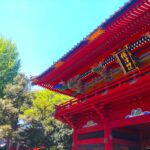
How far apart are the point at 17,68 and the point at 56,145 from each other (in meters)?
15.2

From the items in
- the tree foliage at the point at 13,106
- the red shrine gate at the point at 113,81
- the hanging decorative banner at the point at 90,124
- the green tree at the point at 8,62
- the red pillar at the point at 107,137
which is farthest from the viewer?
the green tree at the point at 8,62

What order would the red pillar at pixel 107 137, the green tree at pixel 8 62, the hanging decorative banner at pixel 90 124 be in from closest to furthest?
1. the red pillar at pixel 107 137
2. the hanging decorative banner at pixel 90 124
3. the green tree at pixel 8 62

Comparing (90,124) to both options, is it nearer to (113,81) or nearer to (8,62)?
(113,81)

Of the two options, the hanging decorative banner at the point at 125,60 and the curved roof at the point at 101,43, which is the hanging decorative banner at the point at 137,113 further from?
the curved roof at the point at 101,43

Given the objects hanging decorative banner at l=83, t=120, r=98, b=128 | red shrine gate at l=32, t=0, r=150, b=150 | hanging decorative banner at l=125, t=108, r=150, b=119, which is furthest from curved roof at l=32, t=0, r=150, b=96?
A: hanging decorative banner at l=125, t=108, r=150, b=119

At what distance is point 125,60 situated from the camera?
937 centimetres

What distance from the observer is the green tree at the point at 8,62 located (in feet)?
99.5

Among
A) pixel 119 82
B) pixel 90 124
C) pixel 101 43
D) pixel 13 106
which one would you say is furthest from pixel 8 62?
pixel 119 82

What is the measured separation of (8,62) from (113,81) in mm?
24651

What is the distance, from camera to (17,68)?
106 ft

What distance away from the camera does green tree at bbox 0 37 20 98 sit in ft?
→ 99.5

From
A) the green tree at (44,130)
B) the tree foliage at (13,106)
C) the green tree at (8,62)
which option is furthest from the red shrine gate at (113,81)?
the green tree at (8,62)

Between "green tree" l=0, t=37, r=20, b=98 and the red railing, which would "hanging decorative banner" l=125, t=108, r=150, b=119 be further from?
"green tree" l=0, t=37, r=20, b=98

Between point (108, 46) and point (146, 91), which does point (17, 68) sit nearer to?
point (108, 46)
